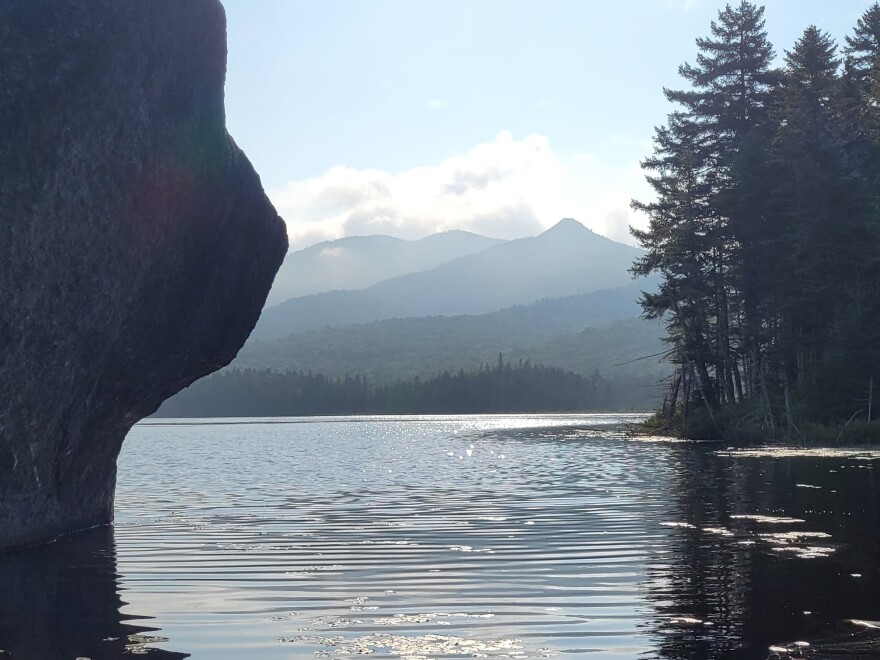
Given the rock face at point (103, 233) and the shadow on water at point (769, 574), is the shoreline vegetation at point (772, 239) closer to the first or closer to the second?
the shadow on water at point (769, 574)

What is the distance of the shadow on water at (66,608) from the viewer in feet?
33.1

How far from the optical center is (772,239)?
2046 inches

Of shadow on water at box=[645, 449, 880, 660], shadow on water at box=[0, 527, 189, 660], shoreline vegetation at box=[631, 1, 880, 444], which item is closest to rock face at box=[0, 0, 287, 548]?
shadow on water at box=[0, 527, 189, 660]

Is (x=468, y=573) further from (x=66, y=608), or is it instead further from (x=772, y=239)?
(x=772, y=239)

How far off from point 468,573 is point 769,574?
4.16m

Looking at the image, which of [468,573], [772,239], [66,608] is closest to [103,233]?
[66,608]

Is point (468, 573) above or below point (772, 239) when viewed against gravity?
below

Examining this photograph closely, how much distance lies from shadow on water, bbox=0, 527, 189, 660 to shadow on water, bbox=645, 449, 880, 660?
5.59 metres

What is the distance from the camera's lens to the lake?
10.1 metres

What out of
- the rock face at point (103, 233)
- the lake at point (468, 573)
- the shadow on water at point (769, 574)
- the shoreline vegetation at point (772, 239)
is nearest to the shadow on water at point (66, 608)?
the lake at point (468, 573)

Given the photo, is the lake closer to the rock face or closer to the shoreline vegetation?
the rock face

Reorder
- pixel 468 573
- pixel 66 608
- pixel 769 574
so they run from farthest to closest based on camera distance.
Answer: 1. pixel 468 573
2. pixel 769 574
3. pixel 66 608

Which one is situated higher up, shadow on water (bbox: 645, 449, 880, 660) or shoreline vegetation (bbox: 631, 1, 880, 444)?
shoreline vegetation (bbox: 631, 1, 880, 444)

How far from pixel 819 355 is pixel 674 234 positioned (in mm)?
13576
